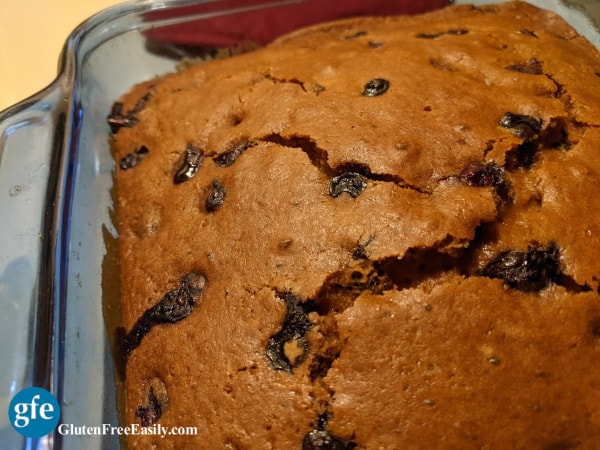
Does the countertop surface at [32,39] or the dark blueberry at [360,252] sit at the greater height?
the countertop surface at [32,39]

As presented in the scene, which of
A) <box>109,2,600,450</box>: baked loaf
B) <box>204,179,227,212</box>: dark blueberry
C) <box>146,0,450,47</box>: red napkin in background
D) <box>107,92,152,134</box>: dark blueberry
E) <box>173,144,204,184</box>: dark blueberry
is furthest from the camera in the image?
<box>146,0,450,47</box>: red napkin in background

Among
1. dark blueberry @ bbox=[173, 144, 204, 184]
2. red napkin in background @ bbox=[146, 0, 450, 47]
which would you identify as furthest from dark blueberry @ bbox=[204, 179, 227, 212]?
red napkin in background @ bbox=[146, 0, 450, 47]

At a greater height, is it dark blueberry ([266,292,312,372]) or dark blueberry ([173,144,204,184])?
dark blueberry ([173,144,204,184])

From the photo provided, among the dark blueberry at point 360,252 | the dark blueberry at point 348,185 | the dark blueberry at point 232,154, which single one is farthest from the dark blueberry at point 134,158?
the dark blueberry at point 360,252

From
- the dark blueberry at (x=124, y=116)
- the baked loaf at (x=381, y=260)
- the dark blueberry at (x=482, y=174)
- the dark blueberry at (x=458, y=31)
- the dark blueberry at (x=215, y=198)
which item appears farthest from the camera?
the dark blueberry at (x=124, y=116)

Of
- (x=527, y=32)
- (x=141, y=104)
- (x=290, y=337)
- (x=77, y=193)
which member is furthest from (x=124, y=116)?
(x=527, y=32)

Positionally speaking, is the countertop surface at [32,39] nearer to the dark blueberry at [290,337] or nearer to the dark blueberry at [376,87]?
the dark blueberry at [376,87]

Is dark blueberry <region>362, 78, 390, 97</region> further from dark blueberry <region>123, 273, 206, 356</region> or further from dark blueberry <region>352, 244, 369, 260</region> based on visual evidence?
dark blueberry <region>123, 273, 206, 356</region>

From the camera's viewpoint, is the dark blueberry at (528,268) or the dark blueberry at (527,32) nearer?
the dark blueberry at (528,268)
